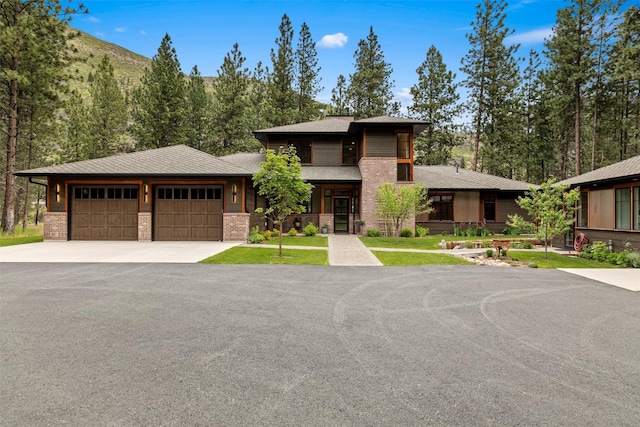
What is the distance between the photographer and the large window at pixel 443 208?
23469 millimetres

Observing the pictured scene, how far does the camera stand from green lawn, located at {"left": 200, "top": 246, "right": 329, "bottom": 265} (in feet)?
37.2

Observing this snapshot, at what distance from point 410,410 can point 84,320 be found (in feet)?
16.8

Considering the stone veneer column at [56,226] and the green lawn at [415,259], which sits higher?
the stone veneer column at [56,226]

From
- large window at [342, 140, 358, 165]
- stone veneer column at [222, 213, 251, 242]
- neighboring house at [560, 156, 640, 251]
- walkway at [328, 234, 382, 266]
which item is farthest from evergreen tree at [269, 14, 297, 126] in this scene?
neighboring house at [560, 156, 640, 251]

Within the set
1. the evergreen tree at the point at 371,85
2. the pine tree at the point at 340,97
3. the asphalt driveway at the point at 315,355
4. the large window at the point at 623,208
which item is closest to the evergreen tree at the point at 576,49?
the evergreen tree at the point at 371,85

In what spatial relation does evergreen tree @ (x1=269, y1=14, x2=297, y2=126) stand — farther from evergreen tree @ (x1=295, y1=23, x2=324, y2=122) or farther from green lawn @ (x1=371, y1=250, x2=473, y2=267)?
green lawn @ (x1=371, y1=250, x2=473, y2=267)

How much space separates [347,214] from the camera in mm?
22891

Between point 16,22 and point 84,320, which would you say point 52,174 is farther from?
point 84,320

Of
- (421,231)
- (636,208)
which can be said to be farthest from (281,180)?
(636,208)

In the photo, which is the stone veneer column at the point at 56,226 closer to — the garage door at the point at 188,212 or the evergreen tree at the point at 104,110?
the garage door at the point at 188,212

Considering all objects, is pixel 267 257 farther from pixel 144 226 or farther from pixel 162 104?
pixel 162 104

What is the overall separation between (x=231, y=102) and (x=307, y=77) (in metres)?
8.70

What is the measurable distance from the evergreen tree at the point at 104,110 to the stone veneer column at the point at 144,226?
1763 cm

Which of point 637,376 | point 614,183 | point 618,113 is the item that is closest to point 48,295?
point 637,376
